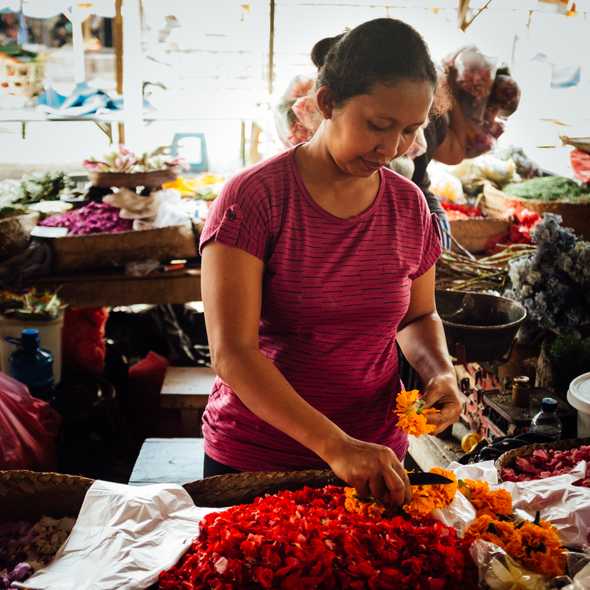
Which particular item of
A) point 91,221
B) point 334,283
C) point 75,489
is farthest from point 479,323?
point 91,221

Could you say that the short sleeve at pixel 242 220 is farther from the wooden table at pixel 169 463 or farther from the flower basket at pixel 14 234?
the flower basket at pixel 14 234

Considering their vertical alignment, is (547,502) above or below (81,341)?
above

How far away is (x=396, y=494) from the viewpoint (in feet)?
4.67

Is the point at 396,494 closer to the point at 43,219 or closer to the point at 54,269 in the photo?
the point at 54,269

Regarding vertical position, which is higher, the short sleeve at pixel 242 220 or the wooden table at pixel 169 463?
the short sleeve at pixel 242 220

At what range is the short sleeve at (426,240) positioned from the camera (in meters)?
1.81

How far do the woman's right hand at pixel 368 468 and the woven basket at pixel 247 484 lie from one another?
30 cm

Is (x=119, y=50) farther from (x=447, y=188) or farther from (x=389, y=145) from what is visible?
(x=389, y=145)

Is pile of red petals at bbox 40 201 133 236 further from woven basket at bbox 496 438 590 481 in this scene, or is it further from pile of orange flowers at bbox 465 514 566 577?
pile of orange flowers at bbox 465 514 566 577

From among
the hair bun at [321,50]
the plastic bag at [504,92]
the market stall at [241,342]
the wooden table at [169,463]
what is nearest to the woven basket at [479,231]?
the market stall at [241,342]

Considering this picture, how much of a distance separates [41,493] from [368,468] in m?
0.80

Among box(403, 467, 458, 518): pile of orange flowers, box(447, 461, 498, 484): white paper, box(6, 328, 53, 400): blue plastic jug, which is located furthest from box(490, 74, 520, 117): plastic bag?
box(403, 467, 458, 518): pile of orange flowers

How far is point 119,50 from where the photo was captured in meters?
5.63

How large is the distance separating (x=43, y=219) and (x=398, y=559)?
3.52 m
